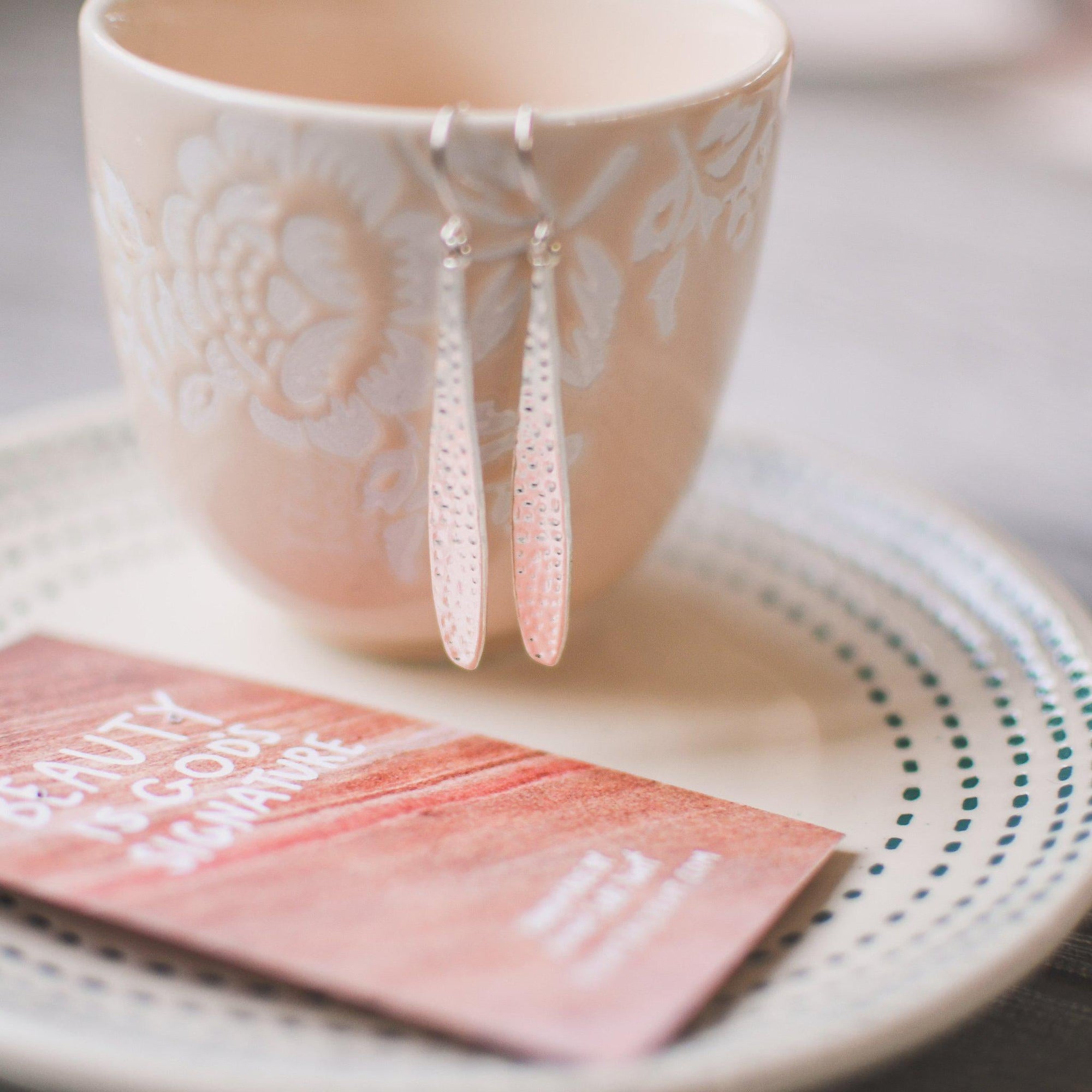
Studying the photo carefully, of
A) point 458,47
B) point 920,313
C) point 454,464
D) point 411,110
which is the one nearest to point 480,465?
point 454,464

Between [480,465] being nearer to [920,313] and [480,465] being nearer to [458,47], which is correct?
[458,47]

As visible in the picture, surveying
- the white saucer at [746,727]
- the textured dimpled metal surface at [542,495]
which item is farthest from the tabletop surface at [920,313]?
the textured dimpled metal surface at [542,495]

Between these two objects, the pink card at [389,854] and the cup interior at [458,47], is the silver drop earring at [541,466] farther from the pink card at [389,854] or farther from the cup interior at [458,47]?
the cup interior at [458,47]

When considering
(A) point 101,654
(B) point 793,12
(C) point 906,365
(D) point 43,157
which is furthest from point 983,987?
(B) point 793,12

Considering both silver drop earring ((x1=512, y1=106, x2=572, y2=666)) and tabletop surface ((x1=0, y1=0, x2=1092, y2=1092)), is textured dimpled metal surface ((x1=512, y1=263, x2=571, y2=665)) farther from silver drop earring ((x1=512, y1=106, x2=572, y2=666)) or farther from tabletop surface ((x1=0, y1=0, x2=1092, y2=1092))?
tabletop surface ((x1=0, y1=0, x2=1092, y2=1092))

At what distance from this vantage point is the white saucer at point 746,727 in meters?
0.31

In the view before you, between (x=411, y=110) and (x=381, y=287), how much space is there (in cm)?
6

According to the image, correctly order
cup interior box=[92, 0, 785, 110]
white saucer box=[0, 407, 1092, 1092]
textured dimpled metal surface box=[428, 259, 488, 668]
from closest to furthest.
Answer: white saucer box=[0, 407, 1092, 1092]
textured dimpled metal surface box=[428, 259, 488, 668]
cup interior box=[92, 0, 785, 110]

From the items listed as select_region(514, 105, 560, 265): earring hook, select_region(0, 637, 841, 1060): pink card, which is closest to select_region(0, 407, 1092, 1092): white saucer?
select_region(0, 637, 841, 1060): pink card

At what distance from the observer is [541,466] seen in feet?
1.43

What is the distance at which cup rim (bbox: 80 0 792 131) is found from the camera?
39 cm

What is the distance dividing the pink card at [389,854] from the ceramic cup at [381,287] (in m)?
0.07

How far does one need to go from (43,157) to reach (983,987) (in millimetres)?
1136

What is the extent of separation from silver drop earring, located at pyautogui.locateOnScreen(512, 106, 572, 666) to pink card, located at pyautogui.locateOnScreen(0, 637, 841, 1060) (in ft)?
0.17
